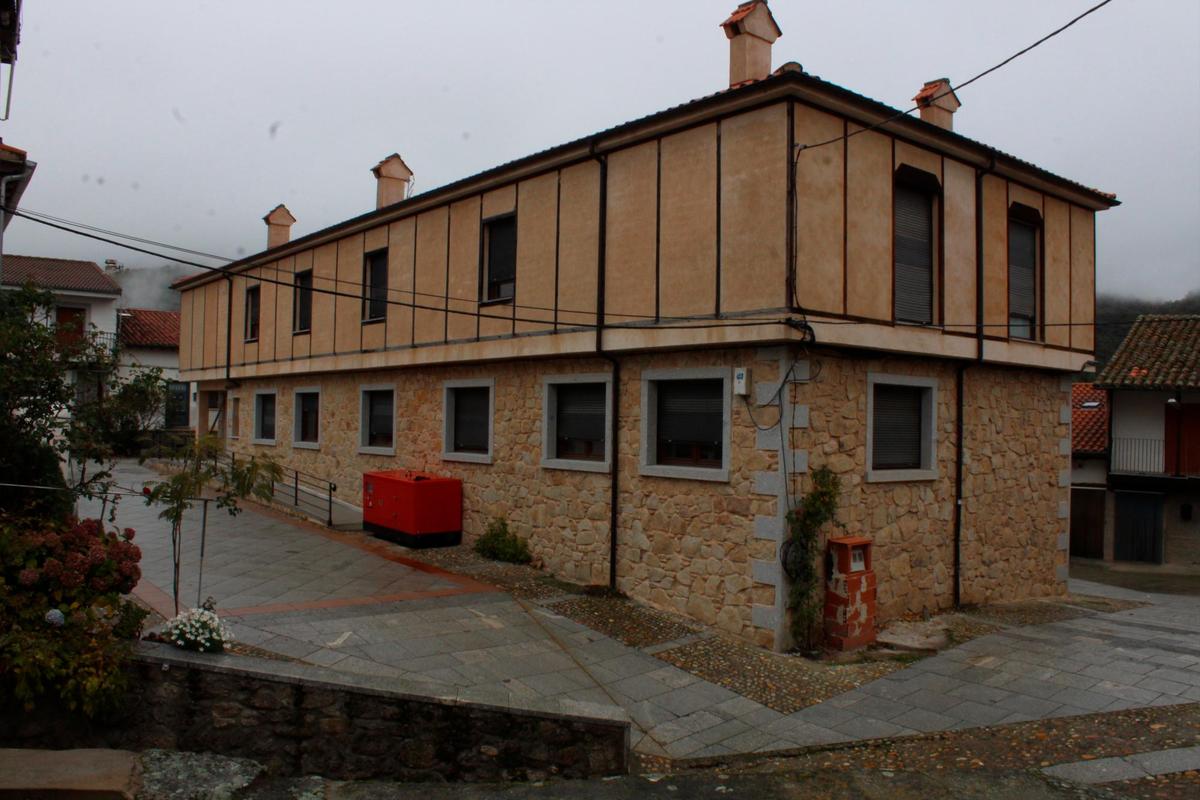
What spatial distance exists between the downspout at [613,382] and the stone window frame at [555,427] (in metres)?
0.07

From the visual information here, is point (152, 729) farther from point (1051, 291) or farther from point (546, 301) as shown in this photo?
point (1051, 291)

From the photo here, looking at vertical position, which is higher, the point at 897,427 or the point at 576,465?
the point at 897,427

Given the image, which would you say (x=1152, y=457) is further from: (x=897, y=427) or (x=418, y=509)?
(x=418, y=509)

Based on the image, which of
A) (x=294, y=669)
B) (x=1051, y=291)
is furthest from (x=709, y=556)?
(x=1051, y=291)

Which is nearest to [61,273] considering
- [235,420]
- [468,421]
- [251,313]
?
[235,420]

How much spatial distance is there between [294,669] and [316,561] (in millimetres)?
5546

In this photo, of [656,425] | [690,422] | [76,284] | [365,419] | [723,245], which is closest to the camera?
[723,245]

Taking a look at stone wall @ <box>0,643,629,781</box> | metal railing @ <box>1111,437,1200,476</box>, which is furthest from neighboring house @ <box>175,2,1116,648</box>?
metal railing @ <box>1111,437,1200,476</box>

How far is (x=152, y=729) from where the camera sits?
5035 millimetres

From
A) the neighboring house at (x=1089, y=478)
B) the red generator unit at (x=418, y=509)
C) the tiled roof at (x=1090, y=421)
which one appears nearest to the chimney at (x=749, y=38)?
the red generator unit at (x=418, y=509)

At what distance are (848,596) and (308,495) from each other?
35.9 feet

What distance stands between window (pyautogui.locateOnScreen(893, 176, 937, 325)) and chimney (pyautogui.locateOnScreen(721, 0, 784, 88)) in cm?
211

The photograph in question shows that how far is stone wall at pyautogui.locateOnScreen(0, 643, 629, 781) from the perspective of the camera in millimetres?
5051

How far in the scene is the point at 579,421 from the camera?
408 inches
